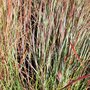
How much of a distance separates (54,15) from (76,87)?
1.62 feet

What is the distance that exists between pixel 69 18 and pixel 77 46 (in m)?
0.18

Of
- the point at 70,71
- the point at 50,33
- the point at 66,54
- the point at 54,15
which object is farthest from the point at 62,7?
the point at 70,71

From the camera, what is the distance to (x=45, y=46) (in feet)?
4.29

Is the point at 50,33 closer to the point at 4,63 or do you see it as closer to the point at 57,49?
the point at 57,49

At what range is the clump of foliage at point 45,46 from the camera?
1.15m

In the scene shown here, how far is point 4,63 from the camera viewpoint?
117cm

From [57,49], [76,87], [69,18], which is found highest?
[69,18]

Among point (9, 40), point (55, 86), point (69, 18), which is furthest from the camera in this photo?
point (69, 18)

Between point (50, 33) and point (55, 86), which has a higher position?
point (50, 33)

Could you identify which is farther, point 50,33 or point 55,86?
point 50,33

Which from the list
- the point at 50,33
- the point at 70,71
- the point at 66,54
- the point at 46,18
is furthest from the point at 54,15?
the point at 70,71

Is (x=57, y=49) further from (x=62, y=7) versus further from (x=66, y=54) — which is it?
(x=62, y=7)

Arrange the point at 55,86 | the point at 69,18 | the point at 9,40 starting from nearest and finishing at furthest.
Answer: the point at 55,86 < the point at 9,40 < the point at 69,18

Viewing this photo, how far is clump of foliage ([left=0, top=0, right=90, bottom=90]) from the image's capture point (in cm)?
115
